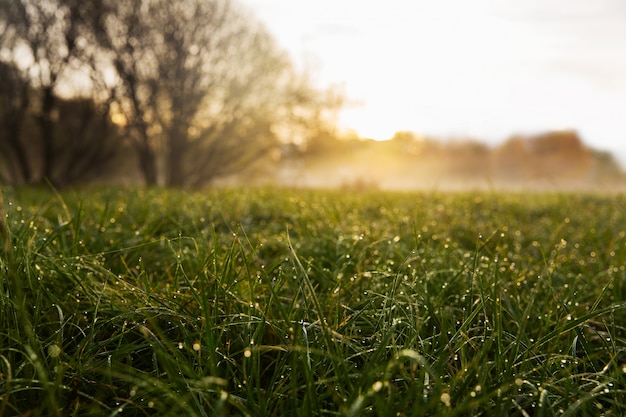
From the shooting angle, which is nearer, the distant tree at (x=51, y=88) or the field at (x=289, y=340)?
the field at (x=289, y=340)

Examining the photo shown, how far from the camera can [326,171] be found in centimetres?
1892

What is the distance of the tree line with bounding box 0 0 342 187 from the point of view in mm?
9039

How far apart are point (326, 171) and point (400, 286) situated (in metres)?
Result: 17.3

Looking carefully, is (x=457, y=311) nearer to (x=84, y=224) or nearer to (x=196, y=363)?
(x=196, y=363)

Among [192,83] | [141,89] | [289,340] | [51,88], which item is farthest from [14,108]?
[289,340]

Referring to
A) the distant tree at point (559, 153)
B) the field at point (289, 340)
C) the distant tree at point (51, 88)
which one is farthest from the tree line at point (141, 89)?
the distant tree at point (559, 153)

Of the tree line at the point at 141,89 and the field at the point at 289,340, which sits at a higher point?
the tree line at the point at 141,89

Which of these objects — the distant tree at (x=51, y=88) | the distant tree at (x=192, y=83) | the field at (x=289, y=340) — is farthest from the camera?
the distant tree at (x=192, y=83)

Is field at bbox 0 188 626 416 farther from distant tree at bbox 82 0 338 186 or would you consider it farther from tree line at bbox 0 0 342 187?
distant tree at bbox 82 0 338 186

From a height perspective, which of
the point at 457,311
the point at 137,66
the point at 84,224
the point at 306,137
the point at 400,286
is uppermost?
the point at 137,66

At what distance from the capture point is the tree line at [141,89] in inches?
356

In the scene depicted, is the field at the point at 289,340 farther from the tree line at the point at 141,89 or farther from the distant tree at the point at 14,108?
the distant tree at the point at 14,108

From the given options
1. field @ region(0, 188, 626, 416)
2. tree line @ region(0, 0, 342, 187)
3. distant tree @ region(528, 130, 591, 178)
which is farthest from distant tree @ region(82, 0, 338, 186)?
distant tree @ region(528, 130, 591, 178)

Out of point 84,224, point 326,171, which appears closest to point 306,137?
point 326,171
